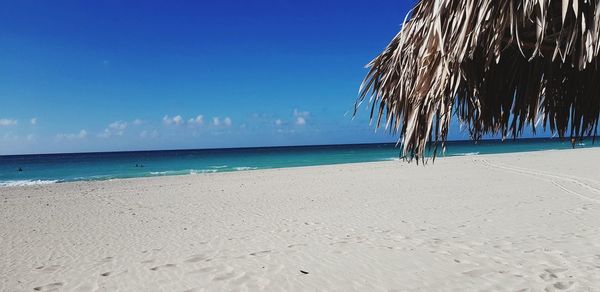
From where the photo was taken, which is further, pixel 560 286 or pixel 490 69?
pixel 560 286

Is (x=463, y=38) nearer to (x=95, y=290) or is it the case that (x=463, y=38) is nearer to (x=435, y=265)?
(x=435, y=265)

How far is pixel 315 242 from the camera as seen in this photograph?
21.7 feet

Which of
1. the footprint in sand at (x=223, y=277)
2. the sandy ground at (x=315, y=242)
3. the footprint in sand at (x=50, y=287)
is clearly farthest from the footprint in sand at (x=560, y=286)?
the footprint in sand at (x=50, y=287)

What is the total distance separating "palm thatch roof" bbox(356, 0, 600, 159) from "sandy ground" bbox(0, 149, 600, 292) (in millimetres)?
2594

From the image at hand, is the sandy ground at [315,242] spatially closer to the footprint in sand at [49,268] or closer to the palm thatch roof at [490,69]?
the footprint in sand at [49,268]

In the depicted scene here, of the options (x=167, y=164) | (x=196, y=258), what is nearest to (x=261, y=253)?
(x=196, y=258)

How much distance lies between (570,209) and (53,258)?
9.70 metres

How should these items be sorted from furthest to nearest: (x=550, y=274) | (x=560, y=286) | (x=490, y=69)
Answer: (x=550, y=274) < (x=560, y=286) < (x=490, y=69)

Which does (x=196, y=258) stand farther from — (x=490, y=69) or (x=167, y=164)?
(x=167, y=164)

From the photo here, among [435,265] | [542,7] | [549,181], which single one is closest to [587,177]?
[549,181]

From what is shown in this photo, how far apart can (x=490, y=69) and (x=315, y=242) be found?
4.78m

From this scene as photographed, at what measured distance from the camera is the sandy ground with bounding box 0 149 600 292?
4.81 meters

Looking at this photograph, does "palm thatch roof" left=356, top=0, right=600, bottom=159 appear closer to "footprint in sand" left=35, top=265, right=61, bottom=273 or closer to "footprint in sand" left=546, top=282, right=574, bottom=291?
"footprint in sand" left=546, top=282, right=574, bottom=291

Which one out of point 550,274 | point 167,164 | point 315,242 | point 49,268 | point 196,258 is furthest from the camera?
point 167,164
